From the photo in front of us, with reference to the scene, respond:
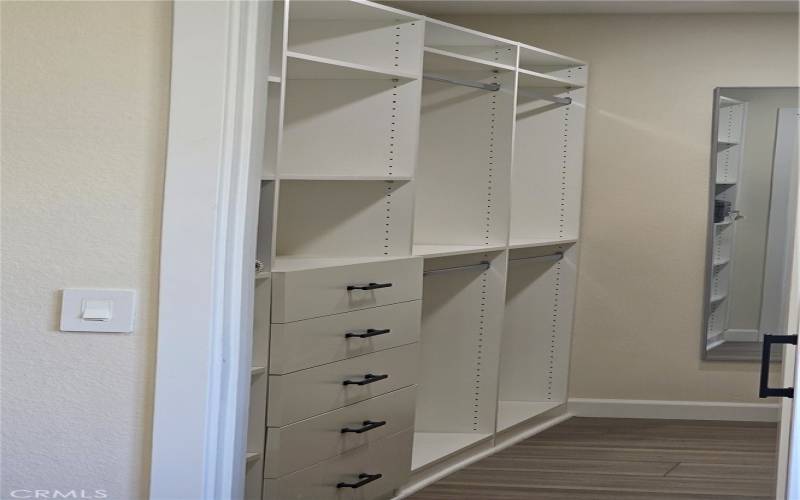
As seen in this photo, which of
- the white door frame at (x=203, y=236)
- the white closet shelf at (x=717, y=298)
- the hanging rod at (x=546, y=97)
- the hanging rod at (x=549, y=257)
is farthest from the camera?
the white closet shelf at (x=717, y=298)

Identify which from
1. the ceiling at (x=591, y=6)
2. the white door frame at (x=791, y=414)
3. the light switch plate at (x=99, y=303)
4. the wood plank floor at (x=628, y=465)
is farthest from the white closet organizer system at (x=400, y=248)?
the white door frame at (x=791, y=414)

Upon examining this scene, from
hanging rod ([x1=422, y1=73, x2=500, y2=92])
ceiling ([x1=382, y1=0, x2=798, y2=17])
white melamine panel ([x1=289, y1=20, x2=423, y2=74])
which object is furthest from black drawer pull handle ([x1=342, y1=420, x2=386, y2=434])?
ceiling ([x1=382, y1=0, x2=798, y2=17])

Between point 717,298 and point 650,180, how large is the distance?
718 mm

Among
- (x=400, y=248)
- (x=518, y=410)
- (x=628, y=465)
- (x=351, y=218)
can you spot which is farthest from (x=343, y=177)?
(x=518, y=410)

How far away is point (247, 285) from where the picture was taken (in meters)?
2.01

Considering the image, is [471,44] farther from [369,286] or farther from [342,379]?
[342,379]

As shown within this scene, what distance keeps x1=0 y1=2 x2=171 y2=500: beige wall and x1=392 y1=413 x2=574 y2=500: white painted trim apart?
2137 mm

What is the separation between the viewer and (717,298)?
5.36 meters

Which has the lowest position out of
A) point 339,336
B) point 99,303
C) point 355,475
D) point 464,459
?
point 464,459

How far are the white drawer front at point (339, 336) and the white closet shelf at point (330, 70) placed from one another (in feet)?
2.71

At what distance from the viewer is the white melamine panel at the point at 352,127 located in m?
3.65

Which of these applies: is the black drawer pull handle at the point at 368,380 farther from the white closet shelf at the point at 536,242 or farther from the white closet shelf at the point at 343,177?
the white closet shelf at the point at 536,242

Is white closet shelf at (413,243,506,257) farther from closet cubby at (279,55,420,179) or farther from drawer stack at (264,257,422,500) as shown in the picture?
closet cubby at (279,55,420,179)

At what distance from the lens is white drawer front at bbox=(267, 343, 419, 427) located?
10.4ft
